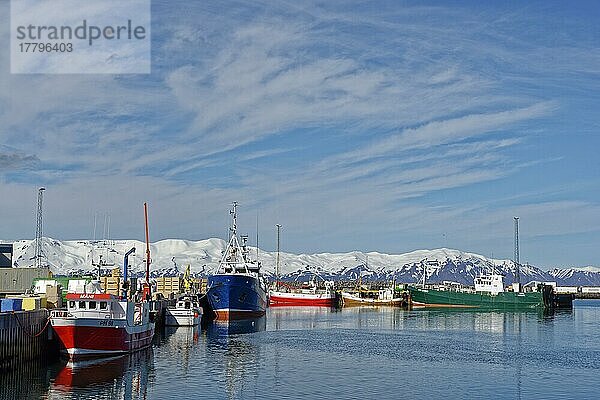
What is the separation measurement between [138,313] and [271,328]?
3602cm

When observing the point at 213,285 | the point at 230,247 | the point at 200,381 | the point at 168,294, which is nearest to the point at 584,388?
the point at 200,381

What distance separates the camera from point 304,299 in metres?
183

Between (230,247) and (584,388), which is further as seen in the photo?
(230,247)

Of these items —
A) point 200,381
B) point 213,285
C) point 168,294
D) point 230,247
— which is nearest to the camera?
point 200,381

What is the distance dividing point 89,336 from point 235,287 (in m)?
53.2

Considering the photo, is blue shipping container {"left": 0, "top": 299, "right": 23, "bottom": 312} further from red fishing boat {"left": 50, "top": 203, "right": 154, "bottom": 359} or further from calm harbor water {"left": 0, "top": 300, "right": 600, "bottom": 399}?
calm harbor water {"left": 0, "top": 300, "right": 600, "bottom": 399}

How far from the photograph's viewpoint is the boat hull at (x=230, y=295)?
357ft

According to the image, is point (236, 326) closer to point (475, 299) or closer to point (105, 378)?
point (105, 378)

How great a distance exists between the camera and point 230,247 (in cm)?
12038

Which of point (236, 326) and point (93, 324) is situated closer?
point (93, 324)

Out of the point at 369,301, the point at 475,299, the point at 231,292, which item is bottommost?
the point at 369,301

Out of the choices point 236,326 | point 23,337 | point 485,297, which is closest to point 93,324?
point 23,337

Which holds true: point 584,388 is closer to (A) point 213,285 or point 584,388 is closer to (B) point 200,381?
(B) point 200,381

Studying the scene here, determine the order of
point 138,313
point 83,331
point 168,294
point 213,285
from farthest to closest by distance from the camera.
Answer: point 168,294 → point 213,285 → point 138,313 → point 83,331
